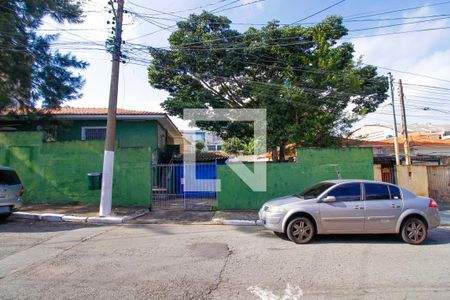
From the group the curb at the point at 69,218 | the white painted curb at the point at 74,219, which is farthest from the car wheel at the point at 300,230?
the white painted curb at the point at 74,219

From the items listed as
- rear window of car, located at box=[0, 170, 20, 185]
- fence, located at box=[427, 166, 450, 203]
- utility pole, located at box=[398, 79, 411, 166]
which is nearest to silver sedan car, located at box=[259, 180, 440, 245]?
rear window of car, located at box=[0, 170, 20, 185]

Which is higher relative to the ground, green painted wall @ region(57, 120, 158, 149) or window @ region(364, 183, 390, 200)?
→ green painted wall @ region(57, 120, 158, 149)

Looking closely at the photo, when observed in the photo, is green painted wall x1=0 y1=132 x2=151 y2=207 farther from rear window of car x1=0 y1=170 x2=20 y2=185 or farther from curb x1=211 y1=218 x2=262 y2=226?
curb x1=211 y1=218 x2=262 y2=226

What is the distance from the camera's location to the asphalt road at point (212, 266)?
426 centimetres

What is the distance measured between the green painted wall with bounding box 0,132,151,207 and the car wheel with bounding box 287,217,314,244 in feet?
21.5

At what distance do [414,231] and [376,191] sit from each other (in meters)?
1.17

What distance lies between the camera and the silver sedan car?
720cm

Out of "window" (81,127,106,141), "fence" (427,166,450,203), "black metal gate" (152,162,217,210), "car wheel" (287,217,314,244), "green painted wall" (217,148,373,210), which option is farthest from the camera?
"window" (81,127,106,141)

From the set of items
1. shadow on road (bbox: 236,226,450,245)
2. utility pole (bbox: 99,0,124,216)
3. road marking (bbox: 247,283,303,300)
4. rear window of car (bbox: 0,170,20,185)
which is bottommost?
road marking (bbox: 247,283,303,300)

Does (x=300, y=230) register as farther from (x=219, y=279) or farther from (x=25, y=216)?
(x=25, y=216)

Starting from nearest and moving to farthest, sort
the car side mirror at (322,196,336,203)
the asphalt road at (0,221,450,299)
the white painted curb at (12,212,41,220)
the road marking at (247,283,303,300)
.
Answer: the road marking at (247,283,303,300)
the asphalt road at (0,221,450,299)
the car side mirror at (322,196,336,203)
the white painted curb at (12,212,41,220)

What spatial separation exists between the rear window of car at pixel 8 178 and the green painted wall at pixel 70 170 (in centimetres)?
304

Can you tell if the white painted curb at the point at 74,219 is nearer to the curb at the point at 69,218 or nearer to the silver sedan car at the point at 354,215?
the curb at the point at 69,218

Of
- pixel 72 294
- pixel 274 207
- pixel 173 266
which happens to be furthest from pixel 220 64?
pixel 72 294
